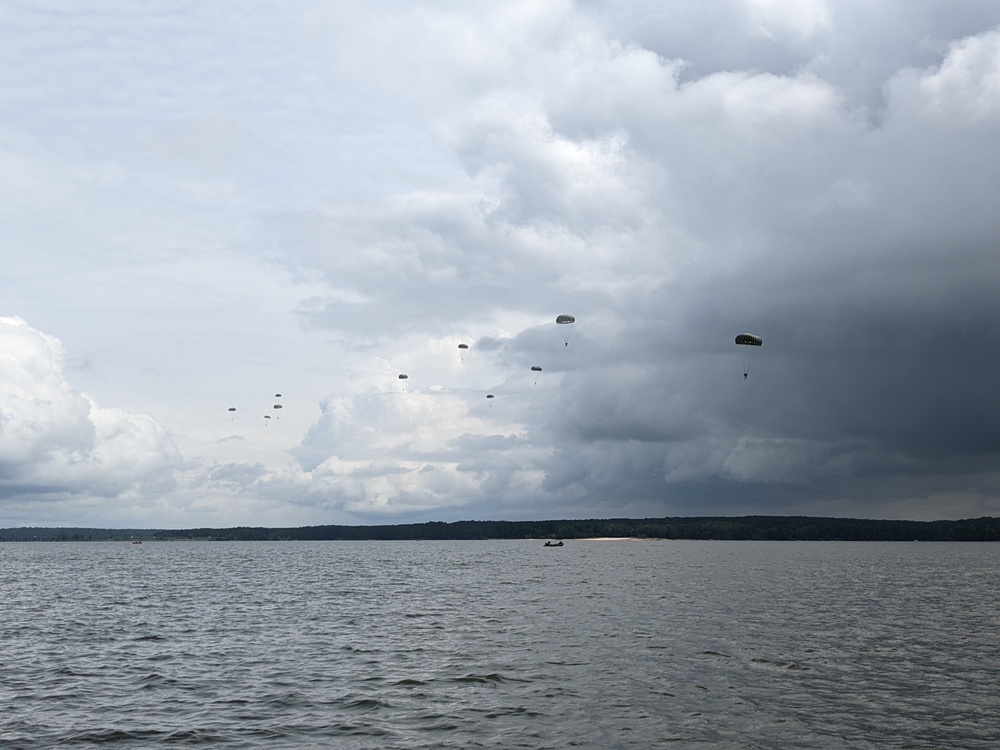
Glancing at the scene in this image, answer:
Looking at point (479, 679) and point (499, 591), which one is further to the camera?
point (499, 591)

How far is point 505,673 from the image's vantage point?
37.7 metres

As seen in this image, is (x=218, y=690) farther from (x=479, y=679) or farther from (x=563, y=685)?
(x=563, y=685)

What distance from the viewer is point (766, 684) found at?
34.9m

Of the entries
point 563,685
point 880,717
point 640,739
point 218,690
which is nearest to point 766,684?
point 880,717

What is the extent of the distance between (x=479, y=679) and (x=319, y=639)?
16.8 meters

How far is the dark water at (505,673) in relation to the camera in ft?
89.8

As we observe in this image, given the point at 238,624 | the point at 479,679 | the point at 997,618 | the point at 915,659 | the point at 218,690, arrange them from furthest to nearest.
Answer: the point at 997,618 → the point at 238,624 → the point at 915,659 → the point at 479,679 → the point at 218,690

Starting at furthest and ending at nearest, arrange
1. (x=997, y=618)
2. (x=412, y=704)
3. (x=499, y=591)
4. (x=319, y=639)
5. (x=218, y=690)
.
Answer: (x=499, y=591) < (x=997, y=618) < (x=319, y=639) < (x=218, y=690) < (x=412, y=704)

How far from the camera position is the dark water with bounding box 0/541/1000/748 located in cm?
2738

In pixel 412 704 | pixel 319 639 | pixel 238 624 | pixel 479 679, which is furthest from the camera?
pixel 238 624

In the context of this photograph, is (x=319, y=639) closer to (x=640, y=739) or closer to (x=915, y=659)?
(x=640, y=739)

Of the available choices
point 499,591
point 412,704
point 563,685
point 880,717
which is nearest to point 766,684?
point 880,717

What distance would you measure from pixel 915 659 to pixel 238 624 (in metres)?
42.3

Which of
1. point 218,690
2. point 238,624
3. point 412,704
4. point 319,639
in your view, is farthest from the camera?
point 238,624
